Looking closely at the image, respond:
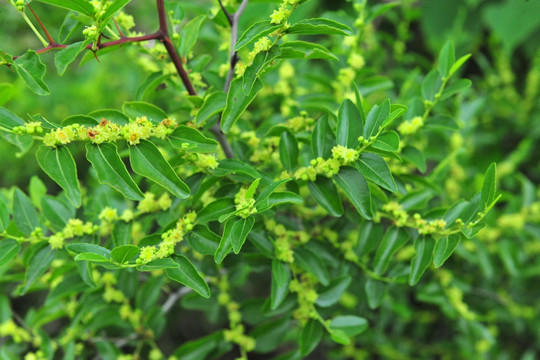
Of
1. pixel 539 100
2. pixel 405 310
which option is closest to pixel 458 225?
pixel 405 310

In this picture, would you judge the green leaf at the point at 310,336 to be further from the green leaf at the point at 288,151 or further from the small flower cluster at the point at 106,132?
the small flower cluster at the point at 106,132

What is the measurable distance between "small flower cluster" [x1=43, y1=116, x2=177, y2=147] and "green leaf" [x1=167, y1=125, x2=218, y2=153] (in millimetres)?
24

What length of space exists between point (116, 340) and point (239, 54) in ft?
2.68

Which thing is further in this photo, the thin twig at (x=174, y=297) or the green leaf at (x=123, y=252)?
the thin twig at (x=174, y=297)

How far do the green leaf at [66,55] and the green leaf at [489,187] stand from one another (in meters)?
0.73

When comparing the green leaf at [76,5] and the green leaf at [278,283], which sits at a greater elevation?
the green leaf at [76,5]

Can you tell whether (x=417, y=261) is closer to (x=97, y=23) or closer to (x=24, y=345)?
(x=97, y=23)

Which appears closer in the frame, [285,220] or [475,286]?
[285,220]

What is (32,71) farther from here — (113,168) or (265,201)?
(265,201)

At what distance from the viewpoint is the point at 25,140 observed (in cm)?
91

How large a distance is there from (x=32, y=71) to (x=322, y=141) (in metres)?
0.53

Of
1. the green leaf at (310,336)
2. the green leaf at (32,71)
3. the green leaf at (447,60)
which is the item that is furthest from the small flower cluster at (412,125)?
the green leaf at (32,71)

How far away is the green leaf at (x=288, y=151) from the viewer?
103cm

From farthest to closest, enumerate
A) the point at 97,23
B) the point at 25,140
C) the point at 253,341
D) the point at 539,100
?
the point at 539,100 → the point at 253,341 → the point at 25,140 → the point at 97,23
